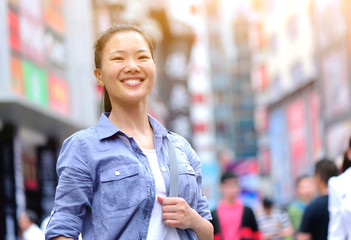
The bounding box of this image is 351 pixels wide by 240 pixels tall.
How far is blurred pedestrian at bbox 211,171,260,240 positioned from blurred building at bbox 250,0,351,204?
685 inches

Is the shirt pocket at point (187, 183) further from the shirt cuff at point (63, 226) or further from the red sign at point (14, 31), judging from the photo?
the red sign at point (14, 31)

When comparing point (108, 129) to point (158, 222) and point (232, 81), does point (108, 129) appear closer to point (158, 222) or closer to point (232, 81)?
point (158, 222)

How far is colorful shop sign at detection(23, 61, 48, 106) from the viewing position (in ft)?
60.4

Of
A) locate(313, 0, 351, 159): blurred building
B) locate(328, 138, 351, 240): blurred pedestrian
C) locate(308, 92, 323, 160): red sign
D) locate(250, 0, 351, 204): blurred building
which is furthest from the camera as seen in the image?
locate(308, 92, 323, 160): red sign

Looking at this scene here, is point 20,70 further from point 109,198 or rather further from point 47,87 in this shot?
point 109,198

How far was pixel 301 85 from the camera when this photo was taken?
34.2 m

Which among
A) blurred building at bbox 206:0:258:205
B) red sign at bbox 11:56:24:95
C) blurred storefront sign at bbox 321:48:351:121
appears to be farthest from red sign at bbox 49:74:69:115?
blurred building at bbox 206:0:258:205

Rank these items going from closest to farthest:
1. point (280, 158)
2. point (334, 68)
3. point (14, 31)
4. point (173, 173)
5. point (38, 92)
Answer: point (173, 173) → point (14, 31) → point (38, 92) → point (334, 68) → point (280, 158)

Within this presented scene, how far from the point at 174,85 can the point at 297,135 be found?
12.8 meters

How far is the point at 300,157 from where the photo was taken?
113 feet

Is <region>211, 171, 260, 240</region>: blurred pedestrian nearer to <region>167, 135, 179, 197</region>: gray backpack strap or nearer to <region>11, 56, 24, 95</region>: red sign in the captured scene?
<region>167, 135, 179, 197</region>: gray backpack strap

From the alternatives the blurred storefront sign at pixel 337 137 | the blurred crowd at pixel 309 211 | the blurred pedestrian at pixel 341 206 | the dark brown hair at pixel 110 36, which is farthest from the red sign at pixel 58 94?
the dark brown hair at pixel 110 36

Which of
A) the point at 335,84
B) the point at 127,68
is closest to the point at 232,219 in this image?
the point at 127,68

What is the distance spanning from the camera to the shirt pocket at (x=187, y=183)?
287 centimetres
